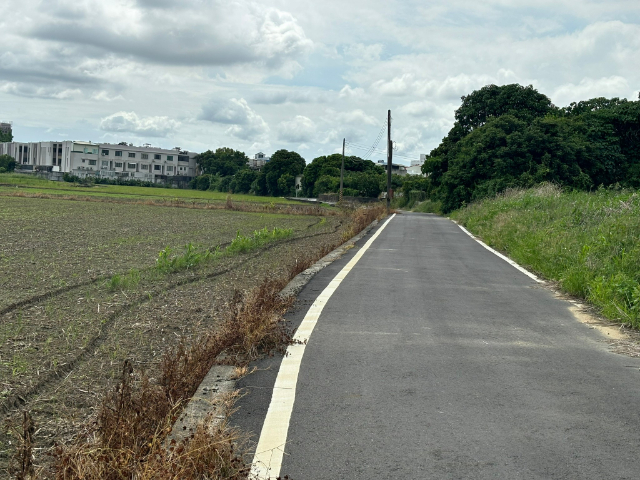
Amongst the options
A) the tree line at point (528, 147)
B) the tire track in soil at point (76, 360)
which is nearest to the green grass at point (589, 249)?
the tire track in soil at point (76, 360)

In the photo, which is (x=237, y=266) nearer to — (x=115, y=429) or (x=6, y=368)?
(x=6, y=368)

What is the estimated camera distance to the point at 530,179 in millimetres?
42312

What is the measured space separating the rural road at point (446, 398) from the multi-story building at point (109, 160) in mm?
111937

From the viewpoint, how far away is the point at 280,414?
4.49 metres

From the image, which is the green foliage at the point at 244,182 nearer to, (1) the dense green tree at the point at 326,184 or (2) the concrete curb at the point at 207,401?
(1) the dense green tree at the point at 326,184

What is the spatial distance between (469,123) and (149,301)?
51.9 meters

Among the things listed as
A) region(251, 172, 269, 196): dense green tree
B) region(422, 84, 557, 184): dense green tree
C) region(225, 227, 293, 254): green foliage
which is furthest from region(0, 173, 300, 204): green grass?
region(225, 227, 293, 254): green foliage

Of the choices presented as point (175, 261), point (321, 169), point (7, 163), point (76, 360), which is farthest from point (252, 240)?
point (7, 163)

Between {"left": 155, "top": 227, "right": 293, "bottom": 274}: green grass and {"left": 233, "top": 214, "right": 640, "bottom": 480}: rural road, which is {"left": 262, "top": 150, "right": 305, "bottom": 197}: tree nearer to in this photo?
{"left": 155, "top": 227, "right": 293, "bottom": 274}: green grass

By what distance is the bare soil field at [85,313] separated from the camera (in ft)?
17.8

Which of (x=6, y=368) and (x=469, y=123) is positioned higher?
(x=469, y=123)

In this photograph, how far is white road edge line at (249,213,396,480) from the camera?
3635 mm

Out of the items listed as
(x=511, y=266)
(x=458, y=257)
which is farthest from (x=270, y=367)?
(x=458, y=257)

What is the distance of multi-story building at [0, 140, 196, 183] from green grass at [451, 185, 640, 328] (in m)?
104
